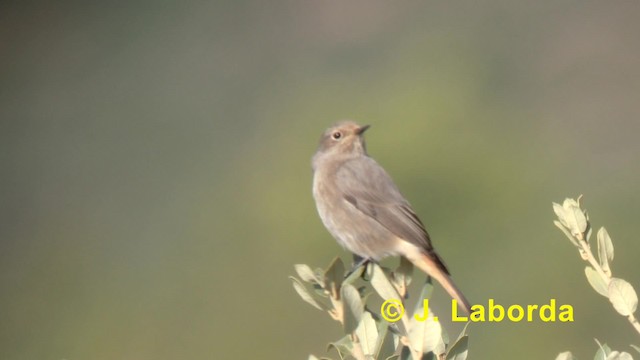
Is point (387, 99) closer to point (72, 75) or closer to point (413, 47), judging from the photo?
point (413, 47)

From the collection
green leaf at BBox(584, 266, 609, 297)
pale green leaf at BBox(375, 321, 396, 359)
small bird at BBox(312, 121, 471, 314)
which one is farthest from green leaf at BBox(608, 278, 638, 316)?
small bird at BBox(312, 121, 471, 314)

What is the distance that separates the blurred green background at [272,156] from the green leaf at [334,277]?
12.2ft

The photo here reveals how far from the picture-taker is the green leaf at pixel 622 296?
2.26 metres

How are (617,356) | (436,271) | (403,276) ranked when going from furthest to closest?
(436,271) < (403,276) < (617,356)

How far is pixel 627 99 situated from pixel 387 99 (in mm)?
1876

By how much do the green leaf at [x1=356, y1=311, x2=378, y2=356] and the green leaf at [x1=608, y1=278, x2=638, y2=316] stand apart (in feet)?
1.28

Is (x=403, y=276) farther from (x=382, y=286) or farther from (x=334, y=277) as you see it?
(x=334, y=277)

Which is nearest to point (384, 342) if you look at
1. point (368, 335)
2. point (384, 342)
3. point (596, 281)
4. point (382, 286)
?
point (384, 342)

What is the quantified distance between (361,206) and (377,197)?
0.06 m

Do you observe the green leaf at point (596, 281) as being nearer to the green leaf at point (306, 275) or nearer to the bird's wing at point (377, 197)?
the green leaf at point (306, 275)

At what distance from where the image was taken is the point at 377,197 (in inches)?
170

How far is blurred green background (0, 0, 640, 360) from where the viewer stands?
7523 millimetres

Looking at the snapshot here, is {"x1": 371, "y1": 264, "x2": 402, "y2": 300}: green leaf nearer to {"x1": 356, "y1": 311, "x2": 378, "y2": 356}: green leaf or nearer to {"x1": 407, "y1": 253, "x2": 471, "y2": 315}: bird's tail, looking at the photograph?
{"x1": 356, "y1": 311, "x2": 378, "y2": 356}: green leaf

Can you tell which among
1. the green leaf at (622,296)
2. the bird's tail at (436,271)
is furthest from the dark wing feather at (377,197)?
the green leaf at (622,296)
